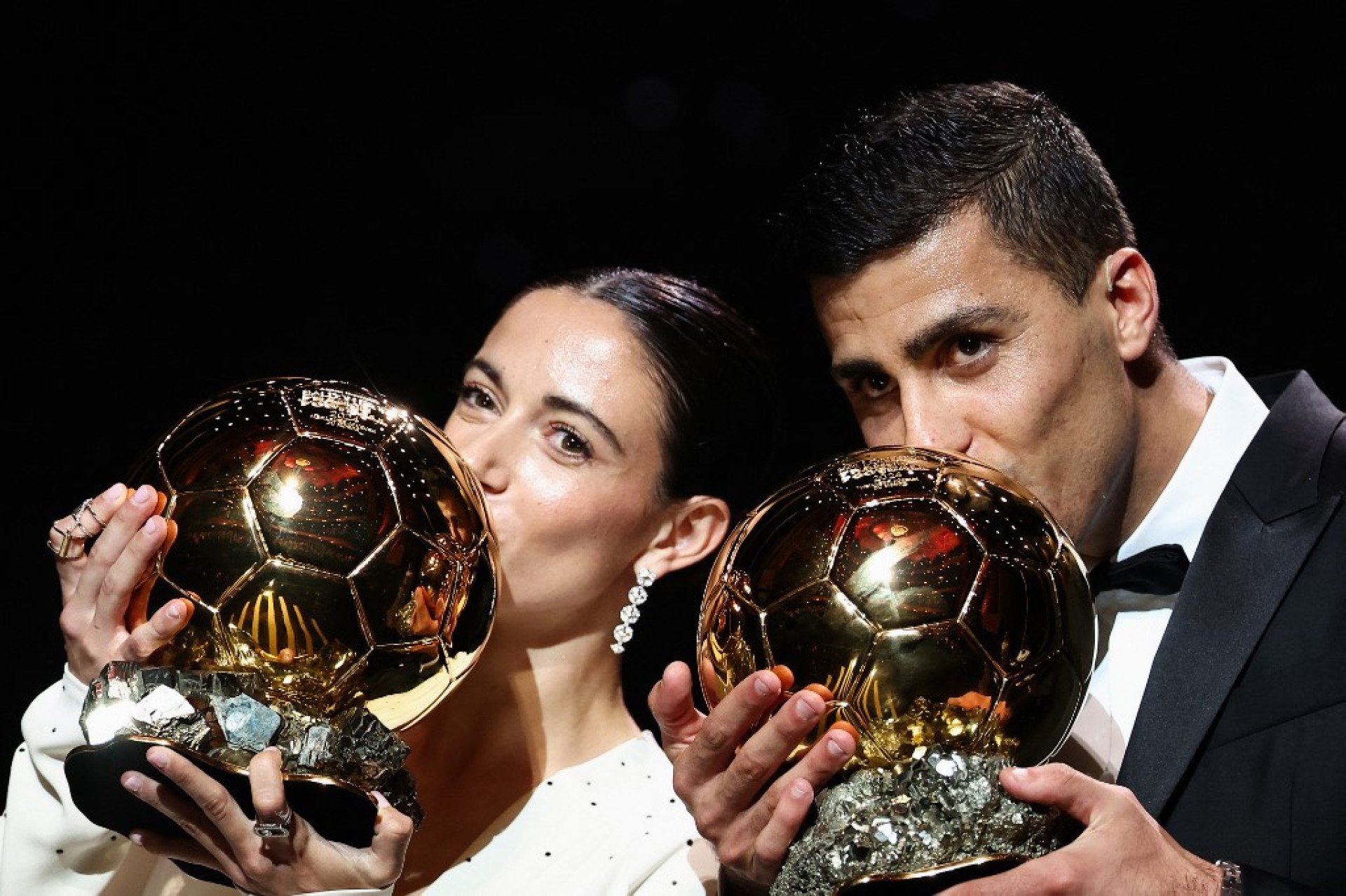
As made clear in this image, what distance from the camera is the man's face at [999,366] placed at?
2.32 metres

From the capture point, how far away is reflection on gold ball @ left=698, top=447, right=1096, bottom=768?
1678 mm

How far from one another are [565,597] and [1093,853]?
4.30 feet

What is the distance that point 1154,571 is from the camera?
7.64ft

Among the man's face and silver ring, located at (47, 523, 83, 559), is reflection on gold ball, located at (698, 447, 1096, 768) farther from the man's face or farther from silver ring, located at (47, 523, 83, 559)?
silver ring, located at (47, 523, 83, 559)

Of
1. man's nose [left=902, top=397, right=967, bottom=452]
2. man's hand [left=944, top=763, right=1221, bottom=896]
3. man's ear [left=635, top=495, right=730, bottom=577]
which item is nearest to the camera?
man's hand [left=944, top=763, right=1221, bottom=896]

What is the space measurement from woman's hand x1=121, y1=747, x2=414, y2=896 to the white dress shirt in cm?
115

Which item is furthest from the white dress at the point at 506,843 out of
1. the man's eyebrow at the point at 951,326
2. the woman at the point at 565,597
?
the man's eyebrow at the point at 951,326

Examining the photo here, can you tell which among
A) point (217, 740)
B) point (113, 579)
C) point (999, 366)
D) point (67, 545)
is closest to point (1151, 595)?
point (999, 366)

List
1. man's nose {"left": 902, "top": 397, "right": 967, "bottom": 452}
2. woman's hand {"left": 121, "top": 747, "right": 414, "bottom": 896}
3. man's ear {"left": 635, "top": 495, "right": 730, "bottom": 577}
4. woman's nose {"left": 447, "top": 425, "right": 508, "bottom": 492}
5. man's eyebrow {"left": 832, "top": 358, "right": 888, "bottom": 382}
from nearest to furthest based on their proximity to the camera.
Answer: woman's hand {"left": 121, "top": 747, "right": 414, "bottom": 896} → man's nose {"left": 902, "top": 397, "right": 967, "bottom": 452} → man's eyebrow {"left": 832, "top": 358, "right": 888, "bottom": 382} → woman's nose {"left": 447, "top": 425, "right": 508, "bottom": 492} → man's ear {"left": 635, "top": 495, "right": 730, "bottom": 577}

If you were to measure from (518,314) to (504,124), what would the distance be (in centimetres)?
61

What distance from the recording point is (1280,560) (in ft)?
7.23

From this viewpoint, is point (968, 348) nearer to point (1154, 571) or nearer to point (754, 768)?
point (1154, 571)

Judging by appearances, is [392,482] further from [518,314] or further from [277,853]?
[518,314]

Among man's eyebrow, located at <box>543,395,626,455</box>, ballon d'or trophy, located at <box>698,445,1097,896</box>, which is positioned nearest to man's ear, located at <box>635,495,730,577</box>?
man's eyebrow, located at <box>543,395,626,455</box>
